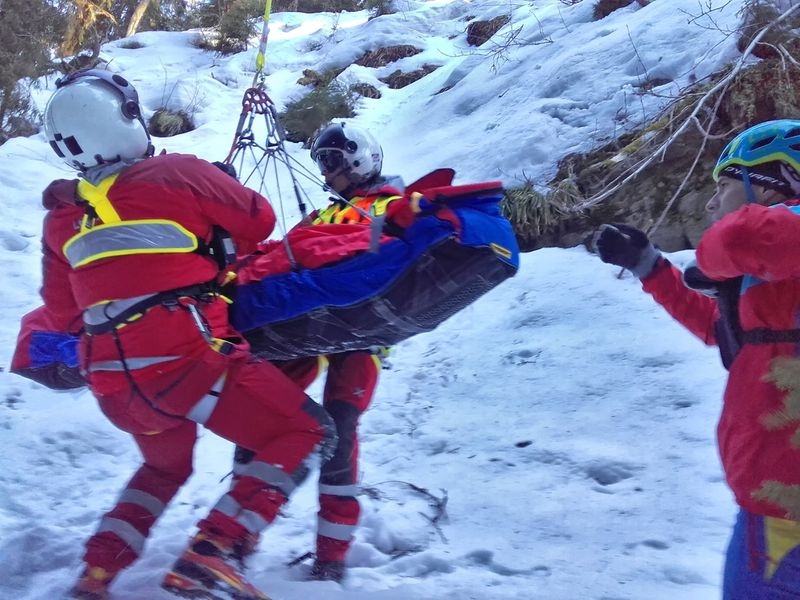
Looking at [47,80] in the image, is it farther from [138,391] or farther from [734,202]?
[734,202]

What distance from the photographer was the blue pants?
165 cm

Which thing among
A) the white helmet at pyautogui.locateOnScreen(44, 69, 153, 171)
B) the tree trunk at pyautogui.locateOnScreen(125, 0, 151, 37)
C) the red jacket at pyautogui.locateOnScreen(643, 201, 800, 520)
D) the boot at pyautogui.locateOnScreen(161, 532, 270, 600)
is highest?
the tree trunk at pyautogui.locateOnScreen(125, 0, 151, 37)

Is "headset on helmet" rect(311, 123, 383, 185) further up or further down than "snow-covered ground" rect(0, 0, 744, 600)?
further up

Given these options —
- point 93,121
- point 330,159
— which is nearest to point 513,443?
point 330,159

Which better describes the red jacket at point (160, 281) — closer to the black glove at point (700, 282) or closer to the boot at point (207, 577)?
the boot at point (207, 577)

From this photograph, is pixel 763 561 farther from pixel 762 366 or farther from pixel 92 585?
pixel 92 585

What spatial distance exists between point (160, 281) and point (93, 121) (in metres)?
0.54

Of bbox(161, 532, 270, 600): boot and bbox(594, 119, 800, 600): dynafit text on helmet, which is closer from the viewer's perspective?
bbox(594, 119, 800, 600): dynafit text on helmet

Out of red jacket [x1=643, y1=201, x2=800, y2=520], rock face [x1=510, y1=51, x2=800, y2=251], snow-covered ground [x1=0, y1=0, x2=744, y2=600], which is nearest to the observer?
red jacket [x1=643, y1=201, x2=800, y2=520]

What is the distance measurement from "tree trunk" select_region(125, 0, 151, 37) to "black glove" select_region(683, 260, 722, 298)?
16.6 meters

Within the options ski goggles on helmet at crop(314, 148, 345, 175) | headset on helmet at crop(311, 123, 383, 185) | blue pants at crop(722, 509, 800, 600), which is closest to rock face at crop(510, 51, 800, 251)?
headset on helmet at crop(311, 123, 383, 185)

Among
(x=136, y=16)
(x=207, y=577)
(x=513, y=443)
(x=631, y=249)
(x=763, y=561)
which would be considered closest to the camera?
(x=763, y=561)

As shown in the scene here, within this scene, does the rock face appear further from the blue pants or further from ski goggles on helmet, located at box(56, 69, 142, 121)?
ski goggles on helmet, located at box(56, 69, 142, 121)

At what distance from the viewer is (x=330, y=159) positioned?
3320 mm
